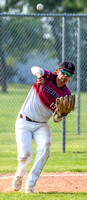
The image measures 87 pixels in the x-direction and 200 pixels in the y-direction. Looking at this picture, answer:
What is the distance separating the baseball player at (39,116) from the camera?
617 cm

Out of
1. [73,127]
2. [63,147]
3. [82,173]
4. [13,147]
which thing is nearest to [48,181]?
[82,173]

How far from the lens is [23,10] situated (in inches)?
2039

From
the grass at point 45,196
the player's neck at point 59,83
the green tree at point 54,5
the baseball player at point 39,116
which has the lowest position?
the grass at point 45,196

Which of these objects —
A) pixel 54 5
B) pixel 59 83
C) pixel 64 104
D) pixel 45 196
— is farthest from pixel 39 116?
pixel 54 5

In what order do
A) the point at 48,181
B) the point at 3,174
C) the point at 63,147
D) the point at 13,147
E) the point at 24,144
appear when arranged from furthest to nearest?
the point at 13,147, the point at 63,147, the point at 3,174, the point at 48,181, the point at 24,144

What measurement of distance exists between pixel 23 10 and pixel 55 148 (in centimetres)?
4313

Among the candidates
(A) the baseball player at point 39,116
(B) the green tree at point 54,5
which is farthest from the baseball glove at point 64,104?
(B) the green tree at point 54,5

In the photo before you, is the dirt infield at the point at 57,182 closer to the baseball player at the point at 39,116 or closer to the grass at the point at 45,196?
the grass at the point at 45,196

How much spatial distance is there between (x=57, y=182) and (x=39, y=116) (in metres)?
1.57

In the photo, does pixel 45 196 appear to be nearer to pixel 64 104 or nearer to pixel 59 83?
pixel 64 104

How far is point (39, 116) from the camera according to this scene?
20.6 feet

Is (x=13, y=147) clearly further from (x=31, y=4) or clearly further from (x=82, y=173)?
(x=31, y=4)

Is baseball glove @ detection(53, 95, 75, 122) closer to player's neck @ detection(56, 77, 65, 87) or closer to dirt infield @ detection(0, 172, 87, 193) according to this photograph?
player's neck @ detection(56, 77, 65, 87)

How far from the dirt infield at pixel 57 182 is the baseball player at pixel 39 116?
62cm
